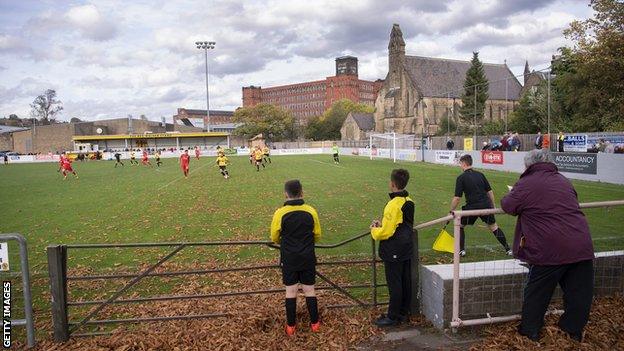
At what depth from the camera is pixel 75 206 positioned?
55.1ft

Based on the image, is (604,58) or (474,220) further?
(604,58)

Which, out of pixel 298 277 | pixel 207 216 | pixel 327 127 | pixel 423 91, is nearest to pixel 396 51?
pixel 423 91

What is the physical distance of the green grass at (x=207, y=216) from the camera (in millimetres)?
9250

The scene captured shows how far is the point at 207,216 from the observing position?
13914 millimetres

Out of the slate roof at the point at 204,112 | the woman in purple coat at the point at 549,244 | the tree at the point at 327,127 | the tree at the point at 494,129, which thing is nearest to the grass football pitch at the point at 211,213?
the woman in purple coat at the point at 549,244

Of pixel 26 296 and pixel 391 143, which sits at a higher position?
pixel 391 143

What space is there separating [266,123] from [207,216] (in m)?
88.3

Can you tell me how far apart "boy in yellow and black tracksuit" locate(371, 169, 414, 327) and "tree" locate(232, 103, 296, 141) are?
9516cm

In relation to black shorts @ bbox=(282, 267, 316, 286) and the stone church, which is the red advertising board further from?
the stone church

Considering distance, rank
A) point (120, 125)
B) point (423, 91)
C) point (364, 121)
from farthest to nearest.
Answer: point (364, 121)
point (120, 125)
point (423, 91)

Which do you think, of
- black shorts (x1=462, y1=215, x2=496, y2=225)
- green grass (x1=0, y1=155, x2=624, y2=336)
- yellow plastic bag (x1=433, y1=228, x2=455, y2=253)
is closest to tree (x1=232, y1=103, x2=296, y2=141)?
green grass (x1=0, y1=155, x2=624, y2=336)

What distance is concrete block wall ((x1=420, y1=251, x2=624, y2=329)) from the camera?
4988mm

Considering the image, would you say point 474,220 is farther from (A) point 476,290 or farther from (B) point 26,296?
(B) point 26,296

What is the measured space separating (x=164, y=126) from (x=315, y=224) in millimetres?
106727
